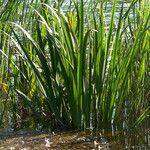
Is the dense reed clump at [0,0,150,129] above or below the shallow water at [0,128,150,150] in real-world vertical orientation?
above

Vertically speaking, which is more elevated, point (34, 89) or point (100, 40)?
point (100, 40)

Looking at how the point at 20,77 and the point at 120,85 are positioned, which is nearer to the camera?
the point at 120,85

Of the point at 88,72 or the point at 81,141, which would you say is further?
the point at 88,72

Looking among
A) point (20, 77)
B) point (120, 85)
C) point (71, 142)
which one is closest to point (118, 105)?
point (120, 85)

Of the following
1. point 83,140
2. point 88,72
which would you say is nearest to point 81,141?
point 83,140

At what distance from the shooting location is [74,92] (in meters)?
2.88

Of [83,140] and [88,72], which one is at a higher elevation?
[88,72]

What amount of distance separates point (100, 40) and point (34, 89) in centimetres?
82

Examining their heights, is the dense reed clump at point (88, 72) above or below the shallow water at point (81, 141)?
above

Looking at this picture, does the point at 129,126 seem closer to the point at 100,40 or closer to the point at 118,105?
the point at 118,105

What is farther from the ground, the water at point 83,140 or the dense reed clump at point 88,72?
the dense reed clump at point 88,72

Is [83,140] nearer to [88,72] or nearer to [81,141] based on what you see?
[81,141]

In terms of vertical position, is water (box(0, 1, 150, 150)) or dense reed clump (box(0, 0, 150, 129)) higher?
dense reed clump (box(0, 0, 150, 129))

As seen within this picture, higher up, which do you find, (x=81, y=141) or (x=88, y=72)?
(x=88, y=72)
